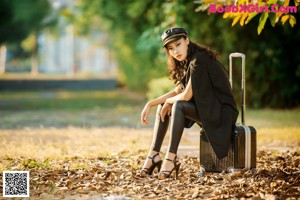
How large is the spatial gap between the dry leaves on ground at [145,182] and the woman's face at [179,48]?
3.97ft

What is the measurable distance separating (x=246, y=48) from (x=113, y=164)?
10.4 m

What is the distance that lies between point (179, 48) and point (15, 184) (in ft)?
6.73

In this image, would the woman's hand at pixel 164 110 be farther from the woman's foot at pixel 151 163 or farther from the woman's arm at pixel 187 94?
the woman's foot at pixel 151 163

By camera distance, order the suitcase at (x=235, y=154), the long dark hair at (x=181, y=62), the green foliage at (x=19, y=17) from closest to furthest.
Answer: the suitcase at (x=235, y=154) < the long dark hair at (x=181, y=62) < the green foliage at (x=19, y=17)

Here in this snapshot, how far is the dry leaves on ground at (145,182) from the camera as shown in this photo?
5.63m

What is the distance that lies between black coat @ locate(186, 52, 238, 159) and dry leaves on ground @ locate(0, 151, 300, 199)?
0.38 meters

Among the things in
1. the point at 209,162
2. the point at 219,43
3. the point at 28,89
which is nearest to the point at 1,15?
the point at 28,89

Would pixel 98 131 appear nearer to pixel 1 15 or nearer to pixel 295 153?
pixel 295 153

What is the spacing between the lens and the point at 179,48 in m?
6.44

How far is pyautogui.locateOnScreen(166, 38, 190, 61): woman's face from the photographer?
6.43 meters

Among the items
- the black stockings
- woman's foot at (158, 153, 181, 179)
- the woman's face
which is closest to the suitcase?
the black stockings

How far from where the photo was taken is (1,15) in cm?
2944

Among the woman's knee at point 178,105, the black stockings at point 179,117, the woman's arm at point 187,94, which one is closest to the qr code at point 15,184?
the black stockings at point 179,117

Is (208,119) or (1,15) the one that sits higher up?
(1,15)
